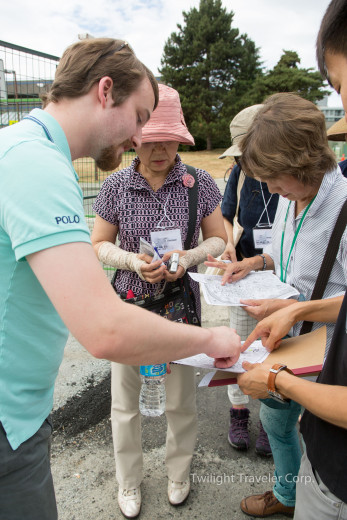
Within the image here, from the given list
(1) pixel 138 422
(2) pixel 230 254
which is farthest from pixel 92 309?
(2) pixel 230 254

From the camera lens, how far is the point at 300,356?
1.48 metres

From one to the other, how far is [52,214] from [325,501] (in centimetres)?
119

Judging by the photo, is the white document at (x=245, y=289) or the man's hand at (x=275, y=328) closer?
the man's hand at (x=275, y=328)

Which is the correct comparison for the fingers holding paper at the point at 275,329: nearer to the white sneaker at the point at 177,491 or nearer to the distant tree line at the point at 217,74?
the white sneaker at the point at 177,491

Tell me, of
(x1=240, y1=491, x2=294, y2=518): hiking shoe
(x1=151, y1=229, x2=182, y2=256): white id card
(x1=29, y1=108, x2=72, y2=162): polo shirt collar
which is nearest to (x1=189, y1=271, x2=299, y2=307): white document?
(x1=151, y1=229, x2=182, y2=256): white id card

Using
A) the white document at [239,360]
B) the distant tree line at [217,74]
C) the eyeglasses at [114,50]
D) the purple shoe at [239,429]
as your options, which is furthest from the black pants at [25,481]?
the distant tree line at [217,74]

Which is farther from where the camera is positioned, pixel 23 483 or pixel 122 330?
pixel 23 483

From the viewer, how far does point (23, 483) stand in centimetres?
117

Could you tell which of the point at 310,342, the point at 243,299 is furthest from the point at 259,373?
the point at 243,299

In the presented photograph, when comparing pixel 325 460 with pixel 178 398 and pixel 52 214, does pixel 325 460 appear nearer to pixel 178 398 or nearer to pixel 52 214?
pixel 52 214

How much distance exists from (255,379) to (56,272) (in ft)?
2.86

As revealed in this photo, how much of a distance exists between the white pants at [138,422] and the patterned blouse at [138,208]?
0.52 m

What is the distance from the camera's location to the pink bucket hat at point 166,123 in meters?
2.19

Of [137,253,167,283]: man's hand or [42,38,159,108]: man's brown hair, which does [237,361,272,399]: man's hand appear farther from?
[42,38,159,108]: man's brown hair
